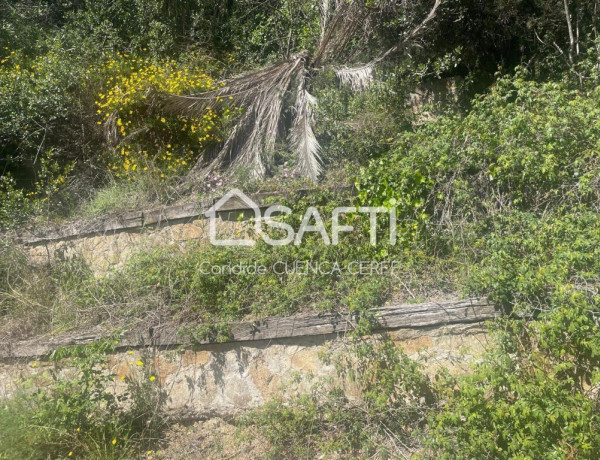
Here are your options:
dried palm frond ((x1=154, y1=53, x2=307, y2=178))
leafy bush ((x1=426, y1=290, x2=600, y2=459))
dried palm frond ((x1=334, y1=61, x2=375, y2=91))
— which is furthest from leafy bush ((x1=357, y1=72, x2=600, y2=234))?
dried palm frond ((x1=154, y1=53, x2=307, y2=178))

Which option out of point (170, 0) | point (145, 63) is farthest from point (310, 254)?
point (170, 0)

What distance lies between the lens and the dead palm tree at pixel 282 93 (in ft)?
23.0

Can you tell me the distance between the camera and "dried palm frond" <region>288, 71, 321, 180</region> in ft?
21.3

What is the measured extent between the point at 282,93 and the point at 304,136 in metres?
0.93

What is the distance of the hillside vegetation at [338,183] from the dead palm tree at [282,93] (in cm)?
3

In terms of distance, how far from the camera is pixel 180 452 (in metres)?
4.79

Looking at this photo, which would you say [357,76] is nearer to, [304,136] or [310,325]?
[304,136]

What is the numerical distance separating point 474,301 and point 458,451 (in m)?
1.17

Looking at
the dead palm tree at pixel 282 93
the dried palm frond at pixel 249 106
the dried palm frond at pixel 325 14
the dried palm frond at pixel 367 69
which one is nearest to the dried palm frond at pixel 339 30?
the dead palm tree at pixel 282 93

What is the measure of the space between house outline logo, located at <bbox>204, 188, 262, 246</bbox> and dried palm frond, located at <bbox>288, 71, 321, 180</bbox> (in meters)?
0.83

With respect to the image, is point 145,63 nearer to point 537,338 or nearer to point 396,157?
point 396,157

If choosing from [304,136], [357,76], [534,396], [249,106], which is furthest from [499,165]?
[249,106]

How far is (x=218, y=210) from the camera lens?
6031mm

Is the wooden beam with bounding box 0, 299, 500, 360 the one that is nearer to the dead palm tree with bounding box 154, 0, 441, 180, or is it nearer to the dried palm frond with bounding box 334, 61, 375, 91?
the dead palm tree with bounding box 154, 0, 441, 180
